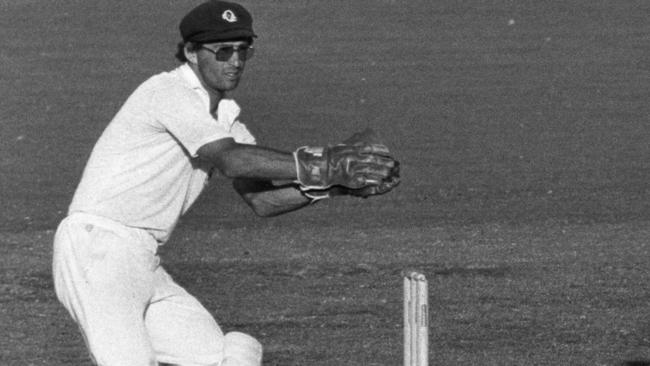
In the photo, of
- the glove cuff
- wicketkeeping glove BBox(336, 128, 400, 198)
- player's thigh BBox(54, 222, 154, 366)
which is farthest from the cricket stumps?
player's thigh BBox(54, 222, 154, 366)

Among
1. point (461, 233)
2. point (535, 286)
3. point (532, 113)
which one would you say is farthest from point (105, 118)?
point (535, 286)

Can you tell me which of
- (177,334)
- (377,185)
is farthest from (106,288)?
(377,185)

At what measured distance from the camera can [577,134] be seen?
19.6 meters

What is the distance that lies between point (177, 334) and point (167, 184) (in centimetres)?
60

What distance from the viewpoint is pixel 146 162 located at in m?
6.47

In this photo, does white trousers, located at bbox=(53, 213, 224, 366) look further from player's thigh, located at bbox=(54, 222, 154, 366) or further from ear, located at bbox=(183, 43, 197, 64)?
ear, located at bbox=(183, 43, 197, 64)

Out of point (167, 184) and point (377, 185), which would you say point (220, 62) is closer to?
point (167, 184)

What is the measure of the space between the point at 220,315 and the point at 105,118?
10.2m

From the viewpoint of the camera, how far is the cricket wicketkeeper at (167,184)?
20.6 ft

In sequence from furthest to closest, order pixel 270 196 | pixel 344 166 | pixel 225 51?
pixel 270 196 → pixel 225 51 → pixel 344 166

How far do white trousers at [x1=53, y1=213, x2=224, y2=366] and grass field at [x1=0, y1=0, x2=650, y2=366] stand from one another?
9.89 ft

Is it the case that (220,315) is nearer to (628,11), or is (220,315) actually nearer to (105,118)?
(105,118)

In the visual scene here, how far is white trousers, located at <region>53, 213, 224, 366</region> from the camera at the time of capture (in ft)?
20.6

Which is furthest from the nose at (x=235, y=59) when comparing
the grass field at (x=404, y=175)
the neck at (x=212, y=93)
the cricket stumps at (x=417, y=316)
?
the grass field at (x=404, y=175)
